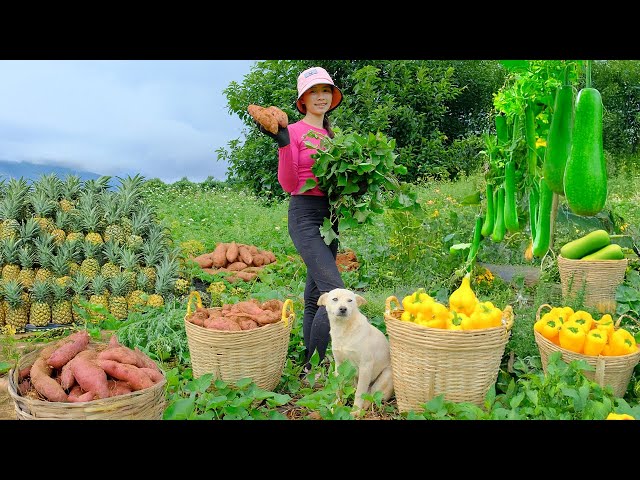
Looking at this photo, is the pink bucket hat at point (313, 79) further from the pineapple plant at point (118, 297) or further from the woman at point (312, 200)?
the pineapple plant at point (118, 297)

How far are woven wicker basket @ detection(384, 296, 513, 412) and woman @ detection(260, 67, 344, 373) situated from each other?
1.96ft

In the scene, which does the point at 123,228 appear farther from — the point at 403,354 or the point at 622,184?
the point at 622,184

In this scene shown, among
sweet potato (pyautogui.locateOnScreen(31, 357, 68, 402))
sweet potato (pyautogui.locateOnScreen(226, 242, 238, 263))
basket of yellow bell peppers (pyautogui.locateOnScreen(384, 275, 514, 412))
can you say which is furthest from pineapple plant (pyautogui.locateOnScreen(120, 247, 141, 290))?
basket of yellow bell peppers (pyautogui.locateOnScreen(384, 275, 514, 412))

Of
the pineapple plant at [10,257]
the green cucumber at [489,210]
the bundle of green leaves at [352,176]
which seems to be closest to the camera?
the bundle of green leaves at [352,176]

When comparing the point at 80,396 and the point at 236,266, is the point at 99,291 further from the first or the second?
the point at 80,396

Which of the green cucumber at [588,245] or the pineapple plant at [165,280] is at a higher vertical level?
the green cucumber at [588,245]

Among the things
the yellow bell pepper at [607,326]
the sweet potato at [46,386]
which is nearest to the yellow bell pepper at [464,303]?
the yellow bell pepper at [607,326]

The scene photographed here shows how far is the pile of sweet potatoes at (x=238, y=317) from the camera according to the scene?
3432 millimetres

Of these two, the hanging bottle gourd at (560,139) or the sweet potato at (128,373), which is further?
the hanging bottle gourd at (560,139)

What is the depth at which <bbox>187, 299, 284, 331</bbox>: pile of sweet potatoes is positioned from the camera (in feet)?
11.3

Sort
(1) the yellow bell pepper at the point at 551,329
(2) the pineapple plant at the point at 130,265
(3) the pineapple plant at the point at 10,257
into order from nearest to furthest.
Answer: (1) the yellow bell pepper at the point at 551,329 < (2) the pineapple plant at the point at 130,265 < (3) the pineapple plant at the point at 10,257

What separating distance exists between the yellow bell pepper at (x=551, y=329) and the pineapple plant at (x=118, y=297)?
315 centimetres

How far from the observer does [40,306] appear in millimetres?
5020

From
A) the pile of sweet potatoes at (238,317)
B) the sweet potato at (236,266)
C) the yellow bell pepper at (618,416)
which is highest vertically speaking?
the sweet potato at (236,266)
